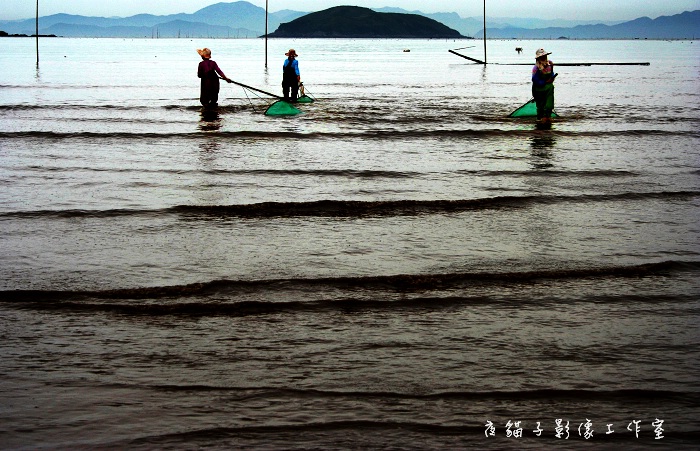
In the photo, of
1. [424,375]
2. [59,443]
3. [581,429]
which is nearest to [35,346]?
[59,443]

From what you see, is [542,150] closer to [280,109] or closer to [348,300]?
[280,109]

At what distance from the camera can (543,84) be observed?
739 inches

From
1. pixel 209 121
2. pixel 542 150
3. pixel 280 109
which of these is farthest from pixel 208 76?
pixel 542 150

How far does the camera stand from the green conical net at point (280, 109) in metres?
22.4

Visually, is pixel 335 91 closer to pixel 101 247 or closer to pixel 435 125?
pixel 435 125

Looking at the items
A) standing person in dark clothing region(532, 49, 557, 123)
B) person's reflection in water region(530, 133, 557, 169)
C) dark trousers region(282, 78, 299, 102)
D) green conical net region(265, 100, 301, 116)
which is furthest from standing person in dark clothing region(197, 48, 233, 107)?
person's reflection in water region(530, 133, 557, 169)

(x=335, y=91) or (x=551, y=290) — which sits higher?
(x=335, y=91)

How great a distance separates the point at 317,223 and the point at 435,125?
37.7 feet

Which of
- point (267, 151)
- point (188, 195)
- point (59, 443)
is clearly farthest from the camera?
point (267, 151)

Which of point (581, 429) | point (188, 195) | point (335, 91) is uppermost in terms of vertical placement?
point (335, 91)

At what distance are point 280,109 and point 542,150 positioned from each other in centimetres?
877

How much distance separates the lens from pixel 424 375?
15.7ft

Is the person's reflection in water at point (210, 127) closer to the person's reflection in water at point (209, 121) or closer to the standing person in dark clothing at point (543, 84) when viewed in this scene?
the person's reflection in water at point (209, 121)

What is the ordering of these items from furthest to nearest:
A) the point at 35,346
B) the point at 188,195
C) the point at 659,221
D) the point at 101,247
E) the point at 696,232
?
the point at 188,195 < the point at 659,221 < the point at 696,232 < the point at 101,247 < the point at 35,346
